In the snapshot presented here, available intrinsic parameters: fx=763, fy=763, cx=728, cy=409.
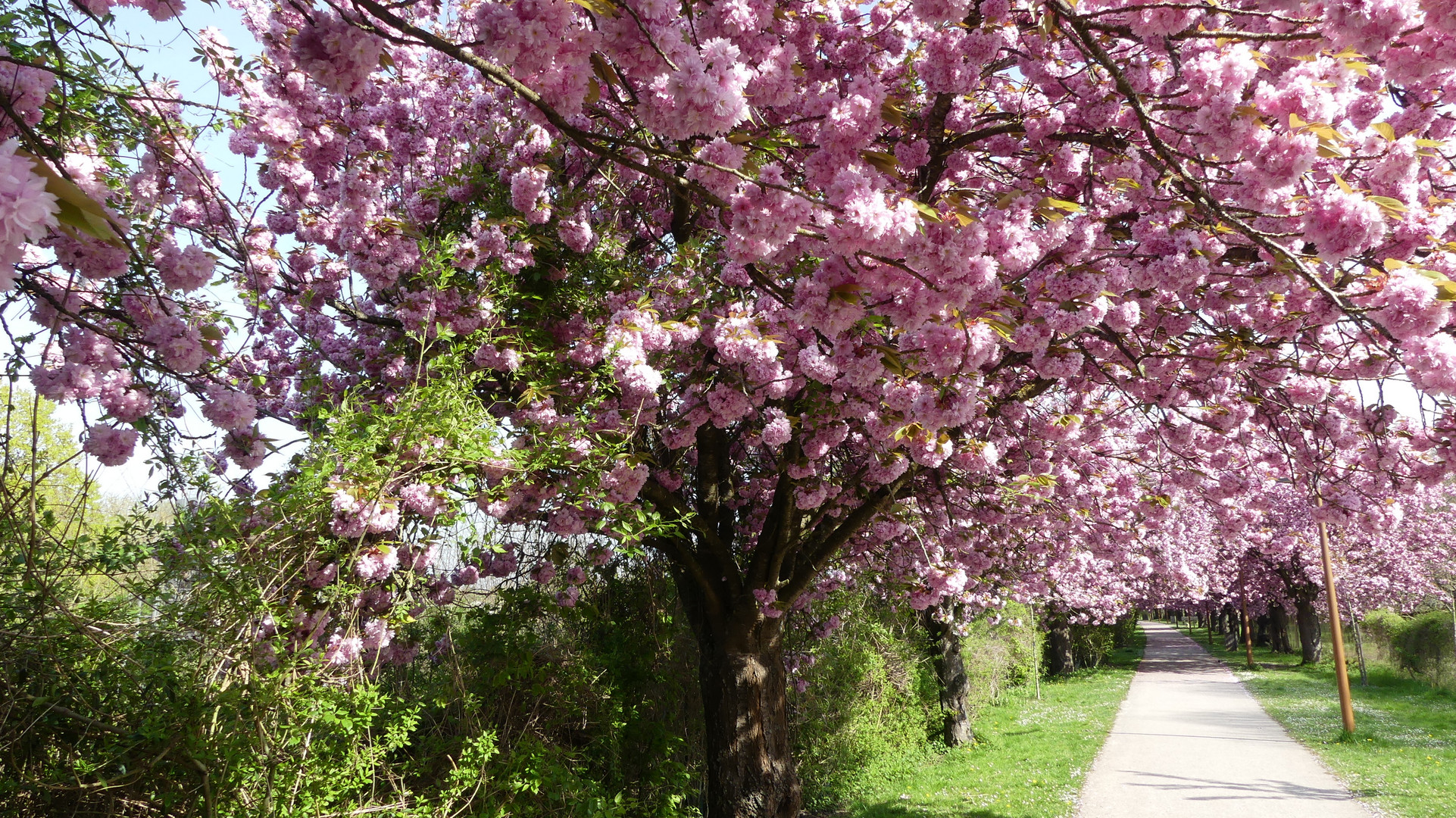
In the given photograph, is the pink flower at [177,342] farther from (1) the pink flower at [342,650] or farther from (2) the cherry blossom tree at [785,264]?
(1) the pink flower at [342,650]

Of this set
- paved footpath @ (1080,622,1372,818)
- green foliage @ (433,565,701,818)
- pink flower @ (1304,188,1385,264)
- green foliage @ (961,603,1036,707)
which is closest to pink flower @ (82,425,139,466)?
green foliage @ (433,565,701,818)

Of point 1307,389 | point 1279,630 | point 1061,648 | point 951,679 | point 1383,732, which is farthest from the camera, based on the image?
point 1279,630

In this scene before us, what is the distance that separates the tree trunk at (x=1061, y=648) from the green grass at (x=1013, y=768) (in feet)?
18.0

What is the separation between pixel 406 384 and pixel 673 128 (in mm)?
3155

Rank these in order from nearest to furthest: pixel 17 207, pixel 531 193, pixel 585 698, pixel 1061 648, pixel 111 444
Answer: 1. pixel 17 207
2. pixel 111 444
3. pixel 531 193
4. pixel 585 698
5. pixel 1061 648

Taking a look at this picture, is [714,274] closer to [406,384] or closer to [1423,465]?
[406,384]

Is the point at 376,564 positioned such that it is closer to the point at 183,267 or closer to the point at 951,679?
the point at 183,267

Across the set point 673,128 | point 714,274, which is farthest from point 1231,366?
point 673,128

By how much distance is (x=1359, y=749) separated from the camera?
11266mm

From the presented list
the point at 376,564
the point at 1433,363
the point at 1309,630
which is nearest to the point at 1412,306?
the point at 1433,363

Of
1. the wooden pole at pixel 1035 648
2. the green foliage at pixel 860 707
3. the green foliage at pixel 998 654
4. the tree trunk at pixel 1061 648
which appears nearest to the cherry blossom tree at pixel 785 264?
the green foliage at pixel 860 707

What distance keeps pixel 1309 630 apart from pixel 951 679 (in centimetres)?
2095

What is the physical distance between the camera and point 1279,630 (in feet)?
107

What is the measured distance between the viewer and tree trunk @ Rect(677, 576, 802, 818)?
244 inches
